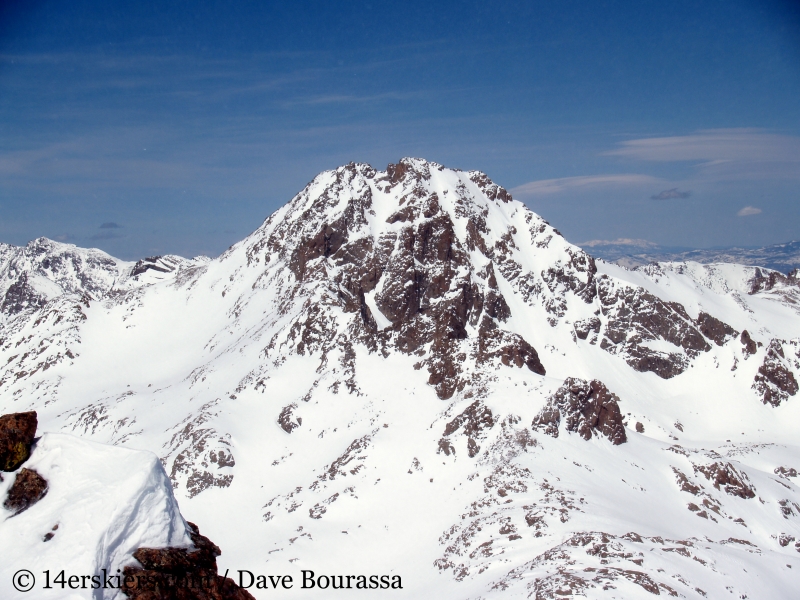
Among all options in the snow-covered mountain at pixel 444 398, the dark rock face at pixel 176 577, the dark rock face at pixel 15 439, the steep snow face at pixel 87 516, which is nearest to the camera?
the steep snow face at pixel 87 516

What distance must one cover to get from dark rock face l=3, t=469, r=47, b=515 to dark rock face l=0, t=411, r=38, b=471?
0.53m

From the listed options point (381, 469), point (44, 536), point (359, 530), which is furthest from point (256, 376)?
point (44, 536)

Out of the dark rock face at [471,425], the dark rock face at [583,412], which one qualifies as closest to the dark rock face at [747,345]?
the dark rock face at [583,412]

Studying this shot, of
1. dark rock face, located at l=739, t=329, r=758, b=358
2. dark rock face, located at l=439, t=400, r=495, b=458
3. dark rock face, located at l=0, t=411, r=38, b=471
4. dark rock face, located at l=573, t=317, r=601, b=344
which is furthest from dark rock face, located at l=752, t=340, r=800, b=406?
dark rock face, located at l=0, t=411, r=38, b=471

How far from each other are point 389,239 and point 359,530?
248 feet

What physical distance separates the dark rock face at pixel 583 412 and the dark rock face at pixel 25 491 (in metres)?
55.3

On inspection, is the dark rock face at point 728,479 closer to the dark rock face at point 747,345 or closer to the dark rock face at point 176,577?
the dark rock face at point 176,577

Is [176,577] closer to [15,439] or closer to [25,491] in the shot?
[25,491]

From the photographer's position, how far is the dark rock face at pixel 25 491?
17.4 metres

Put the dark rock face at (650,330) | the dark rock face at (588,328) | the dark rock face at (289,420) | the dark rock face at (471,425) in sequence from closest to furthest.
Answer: the dark rock face at (471,425), the dark rock face at (289,420), the dark rock face at (650,330), the dark rock face at (588,328)

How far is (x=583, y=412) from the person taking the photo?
222 ft

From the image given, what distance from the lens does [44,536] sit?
1667 cm

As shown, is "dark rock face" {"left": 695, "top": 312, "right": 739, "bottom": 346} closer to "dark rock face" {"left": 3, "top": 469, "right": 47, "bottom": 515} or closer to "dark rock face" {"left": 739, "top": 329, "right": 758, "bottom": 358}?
"dark rock face" {"left": 739, "top": 329, "right": 758, "bottom": 358}

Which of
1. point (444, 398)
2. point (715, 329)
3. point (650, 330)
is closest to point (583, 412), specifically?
point (444, 398)
